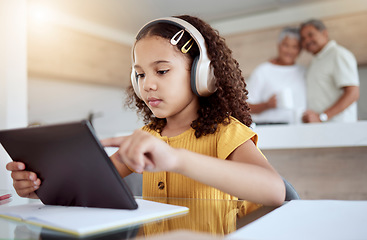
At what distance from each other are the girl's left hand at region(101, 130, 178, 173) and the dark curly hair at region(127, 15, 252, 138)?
42 cm

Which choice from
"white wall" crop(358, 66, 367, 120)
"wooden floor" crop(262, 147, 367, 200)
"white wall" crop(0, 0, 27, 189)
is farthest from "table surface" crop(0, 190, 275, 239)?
"white wall" crop(358, 66, 367, 120)

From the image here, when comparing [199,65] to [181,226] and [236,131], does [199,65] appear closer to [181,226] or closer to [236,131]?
[236,131]

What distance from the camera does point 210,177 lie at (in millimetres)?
641

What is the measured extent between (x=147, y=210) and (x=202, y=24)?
2.04 ft

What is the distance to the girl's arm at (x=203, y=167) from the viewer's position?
55cm

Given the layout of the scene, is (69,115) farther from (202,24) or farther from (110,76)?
(202,24)

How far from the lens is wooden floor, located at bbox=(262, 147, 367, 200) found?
7.30 ft

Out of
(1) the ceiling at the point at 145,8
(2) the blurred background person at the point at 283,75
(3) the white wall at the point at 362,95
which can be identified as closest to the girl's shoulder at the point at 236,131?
(2) the blurred background person at the point at 283,75

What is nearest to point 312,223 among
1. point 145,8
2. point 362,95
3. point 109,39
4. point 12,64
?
point 12,64

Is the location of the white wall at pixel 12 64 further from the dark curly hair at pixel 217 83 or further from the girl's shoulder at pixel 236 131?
the girl's shoulder at pixel 236 131

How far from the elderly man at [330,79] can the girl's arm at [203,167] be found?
212cm

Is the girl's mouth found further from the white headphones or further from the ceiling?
the ceiling

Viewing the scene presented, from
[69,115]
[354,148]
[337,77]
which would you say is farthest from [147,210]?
[69,115]

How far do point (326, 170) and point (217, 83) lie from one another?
5.18 ft
